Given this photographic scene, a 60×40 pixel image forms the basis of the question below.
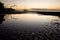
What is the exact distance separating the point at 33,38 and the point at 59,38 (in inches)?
80.6

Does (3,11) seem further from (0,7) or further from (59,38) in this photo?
(59,38)

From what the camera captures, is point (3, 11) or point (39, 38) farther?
point (3, 11)

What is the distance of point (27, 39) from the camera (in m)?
10.9

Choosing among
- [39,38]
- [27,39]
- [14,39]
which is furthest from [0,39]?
[39,38]

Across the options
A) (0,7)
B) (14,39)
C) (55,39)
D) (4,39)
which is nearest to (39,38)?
(55,39)

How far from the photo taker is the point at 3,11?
106ft

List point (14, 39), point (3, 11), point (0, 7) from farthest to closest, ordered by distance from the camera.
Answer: point (0, 7)
point (3, 11)
point (14, 39)

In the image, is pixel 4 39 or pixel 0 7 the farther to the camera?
pixel 0 7

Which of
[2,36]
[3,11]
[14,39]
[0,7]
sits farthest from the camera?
[0,7]

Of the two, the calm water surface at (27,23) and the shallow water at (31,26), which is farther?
the calm water surface at (27,23)

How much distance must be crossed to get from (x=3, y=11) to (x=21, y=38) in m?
22.2

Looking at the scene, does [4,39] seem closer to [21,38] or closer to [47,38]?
[21,38]

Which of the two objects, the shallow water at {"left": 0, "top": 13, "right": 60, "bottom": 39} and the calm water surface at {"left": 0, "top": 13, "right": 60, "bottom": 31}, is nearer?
the shallow water at {"left": 0, "top": 13, "right": 60, "bottom": 39}

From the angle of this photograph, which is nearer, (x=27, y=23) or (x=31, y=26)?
(x=31, y=26)
